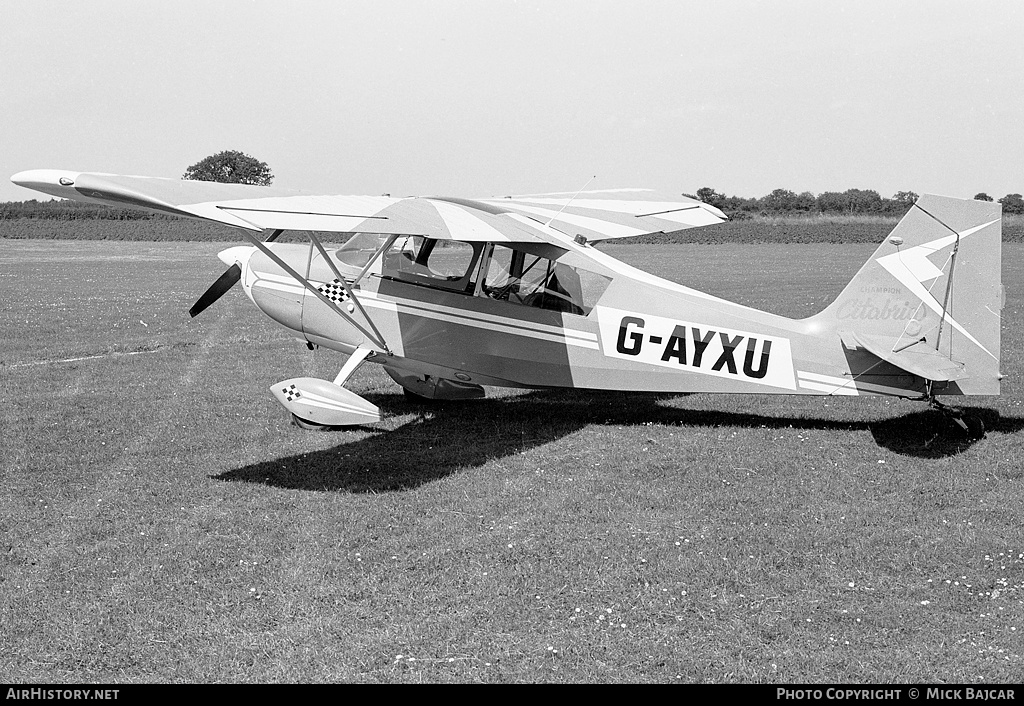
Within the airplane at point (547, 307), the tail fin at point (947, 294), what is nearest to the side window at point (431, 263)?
the airplane at point (547, 307)

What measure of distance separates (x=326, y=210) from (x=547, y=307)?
7.26 feet

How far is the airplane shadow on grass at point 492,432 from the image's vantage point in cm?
721

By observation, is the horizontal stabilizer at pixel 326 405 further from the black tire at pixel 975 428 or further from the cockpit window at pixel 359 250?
the black tire at pixel 975 428

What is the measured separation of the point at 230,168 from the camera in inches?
3374

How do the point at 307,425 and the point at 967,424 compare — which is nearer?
the point at 967,424

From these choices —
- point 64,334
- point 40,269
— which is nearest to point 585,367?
point 64,334

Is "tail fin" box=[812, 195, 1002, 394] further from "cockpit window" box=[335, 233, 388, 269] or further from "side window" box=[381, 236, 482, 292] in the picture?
"cockpit window" box=[335, 233, 388, 269]

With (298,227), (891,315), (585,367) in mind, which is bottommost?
(585,367)

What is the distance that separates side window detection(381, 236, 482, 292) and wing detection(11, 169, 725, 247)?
17.0 inches

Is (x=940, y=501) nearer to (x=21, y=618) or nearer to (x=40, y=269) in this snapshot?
(x=21, y=618)

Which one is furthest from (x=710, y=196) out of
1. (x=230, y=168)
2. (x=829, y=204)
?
(x=230, y=168)

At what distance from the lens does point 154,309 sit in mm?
18141

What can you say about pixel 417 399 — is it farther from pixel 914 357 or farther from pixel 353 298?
pixel 914 357
